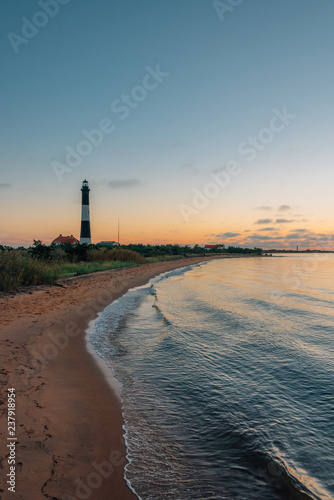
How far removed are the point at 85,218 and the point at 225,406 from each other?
58455 mm

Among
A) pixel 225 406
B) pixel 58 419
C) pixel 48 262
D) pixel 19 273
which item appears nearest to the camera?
pixel 58 419

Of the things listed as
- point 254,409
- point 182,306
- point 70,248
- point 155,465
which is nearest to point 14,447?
point 155,465

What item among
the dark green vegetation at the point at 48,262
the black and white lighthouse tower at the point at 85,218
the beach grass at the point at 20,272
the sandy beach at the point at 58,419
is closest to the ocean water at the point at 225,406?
the sandy beach at the point at 58,419

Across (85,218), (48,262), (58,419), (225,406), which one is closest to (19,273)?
(48,262)

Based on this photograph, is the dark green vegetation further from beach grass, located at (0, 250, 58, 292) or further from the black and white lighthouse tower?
the black and white lighthouse tower

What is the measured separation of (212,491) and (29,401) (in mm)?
3149

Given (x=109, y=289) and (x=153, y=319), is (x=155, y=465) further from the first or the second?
(x=109, y=289)

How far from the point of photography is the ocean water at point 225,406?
11.4 feet

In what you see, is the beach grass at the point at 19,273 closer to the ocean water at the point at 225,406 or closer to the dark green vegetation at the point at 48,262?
the dark green vegetation at the point at 48,262

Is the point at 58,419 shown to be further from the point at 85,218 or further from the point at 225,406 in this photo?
the point at 85,218

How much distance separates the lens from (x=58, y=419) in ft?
14.6

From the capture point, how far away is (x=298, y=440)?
4340mm

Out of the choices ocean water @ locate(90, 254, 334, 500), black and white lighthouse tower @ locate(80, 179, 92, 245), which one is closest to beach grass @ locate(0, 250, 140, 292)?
ocean water @ locate(90, 254, 334, 500)

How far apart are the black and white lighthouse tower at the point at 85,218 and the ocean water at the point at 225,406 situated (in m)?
50.1
